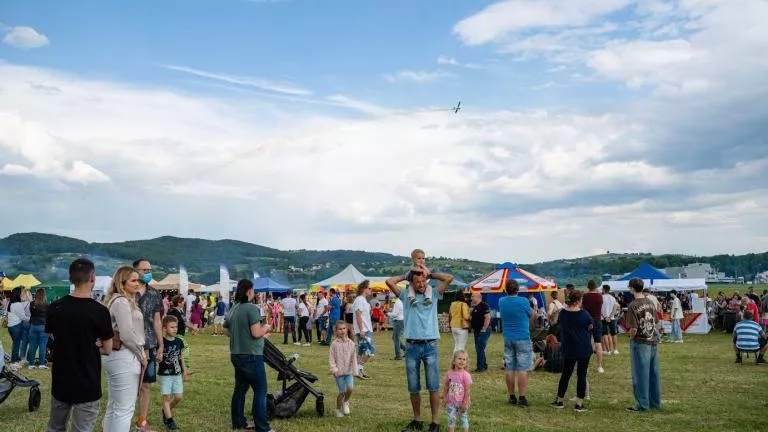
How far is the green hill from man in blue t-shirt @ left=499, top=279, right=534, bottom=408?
105358mm

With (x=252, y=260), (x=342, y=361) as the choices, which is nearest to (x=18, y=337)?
(x=342, y=361)

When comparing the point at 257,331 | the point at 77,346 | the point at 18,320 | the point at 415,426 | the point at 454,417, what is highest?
the point at 77,346

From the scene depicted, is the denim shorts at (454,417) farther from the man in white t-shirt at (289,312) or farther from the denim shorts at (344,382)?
the man in white t-shirt at (289,312)

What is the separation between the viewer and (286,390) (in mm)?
9414

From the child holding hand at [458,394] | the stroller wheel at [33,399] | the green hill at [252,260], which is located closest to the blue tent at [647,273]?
the child holding hand at [458,394]

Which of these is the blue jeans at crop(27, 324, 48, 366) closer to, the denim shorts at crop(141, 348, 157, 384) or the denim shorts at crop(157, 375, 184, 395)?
the denim shorts at crop(157, 375, 184, 395)

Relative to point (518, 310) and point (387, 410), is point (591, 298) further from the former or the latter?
point (387, 410)

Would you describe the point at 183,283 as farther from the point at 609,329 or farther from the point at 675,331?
the point at 609,329

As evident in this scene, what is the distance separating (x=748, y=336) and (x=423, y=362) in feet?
38.0

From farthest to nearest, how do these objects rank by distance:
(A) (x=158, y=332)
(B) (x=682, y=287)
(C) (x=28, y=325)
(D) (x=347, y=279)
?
(D) (x=347, y=279) → (B) (x=682, y=287) → (C) (x=28, y=325) → (A) (x=158, y=332)

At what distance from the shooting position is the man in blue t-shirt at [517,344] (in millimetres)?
10461

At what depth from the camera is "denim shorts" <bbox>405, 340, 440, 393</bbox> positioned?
818 centimetres

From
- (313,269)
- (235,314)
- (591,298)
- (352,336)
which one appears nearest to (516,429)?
(235,314)

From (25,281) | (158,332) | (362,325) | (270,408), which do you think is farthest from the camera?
(25,281)
